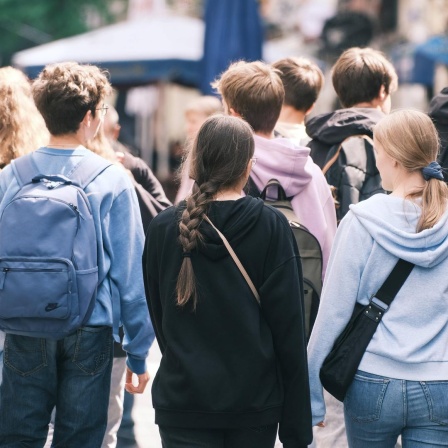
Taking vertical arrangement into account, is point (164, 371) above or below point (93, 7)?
above

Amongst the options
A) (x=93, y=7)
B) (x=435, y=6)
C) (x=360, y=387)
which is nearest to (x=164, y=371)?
(x=360, y=387)

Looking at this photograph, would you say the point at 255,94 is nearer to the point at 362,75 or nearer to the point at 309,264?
the point at 309,264

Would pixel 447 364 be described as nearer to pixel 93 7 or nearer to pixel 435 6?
pixel 435 6

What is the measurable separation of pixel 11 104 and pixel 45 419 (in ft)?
5.56

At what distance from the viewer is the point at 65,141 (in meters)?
4.20

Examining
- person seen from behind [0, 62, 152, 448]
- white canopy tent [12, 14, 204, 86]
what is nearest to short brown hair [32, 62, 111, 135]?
person seen from behind [0, 62, 152, 448]

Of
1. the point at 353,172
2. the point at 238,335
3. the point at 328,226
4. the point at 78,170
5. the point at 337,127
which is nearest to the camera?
the point at 238,335

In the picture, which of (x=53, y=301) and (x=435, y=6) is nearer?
(x=53, y=301)

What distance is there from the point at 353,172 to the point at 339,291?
1.54 metres

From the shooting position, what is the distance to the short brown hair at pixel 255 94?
461 centimetres

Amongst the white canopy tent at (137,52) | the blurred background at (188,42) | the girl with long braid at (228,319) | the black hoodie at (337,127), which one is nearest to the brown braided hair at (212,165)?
the girl with long braid at (228,319)


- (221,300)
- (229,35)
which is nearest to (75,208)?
(221,300)

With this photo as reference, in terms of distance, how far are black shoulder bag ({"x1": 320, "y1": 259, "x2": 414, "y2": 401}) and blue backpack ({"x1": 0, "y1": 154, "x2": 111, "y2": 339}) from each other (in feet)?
3.30

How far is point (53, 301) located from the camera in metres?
3.78
